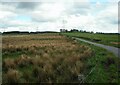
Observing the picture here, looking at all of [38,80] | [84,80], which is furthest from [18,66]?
[84,80]

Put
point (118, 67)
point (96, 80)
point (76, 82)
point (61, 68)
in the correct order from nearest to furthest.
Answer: point (76, 82), point (96, 80), point (61, 68), point (118, 67)

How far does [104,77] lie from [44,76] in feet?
10.6

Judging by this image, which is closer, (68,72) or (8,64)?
(68,72)

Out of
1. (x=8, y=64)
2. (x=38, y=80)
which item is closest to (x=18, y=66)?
(x=8, y=64)

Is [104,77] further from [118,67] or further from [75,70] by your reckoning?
[118,67]

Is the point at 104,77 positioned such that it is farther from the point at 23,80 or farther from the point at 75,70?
the point at 23,80

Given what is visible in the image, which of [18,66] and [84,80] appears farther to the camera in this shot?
[18,66]

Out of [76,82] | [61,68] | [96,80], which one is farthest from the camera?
[61,68]

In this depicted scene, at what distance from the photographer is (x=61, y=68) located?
52.1 ft

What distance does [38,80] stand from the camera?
13.8 metres

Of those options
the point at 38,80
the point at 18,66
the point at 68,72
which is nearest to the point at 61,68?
the point at 68,72

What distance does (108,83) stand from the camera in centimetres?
1348

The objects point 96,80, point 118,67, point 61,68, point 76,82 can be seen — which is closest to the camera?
point 76,82

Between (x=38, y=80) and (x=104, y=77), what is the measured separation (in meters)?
3.58
